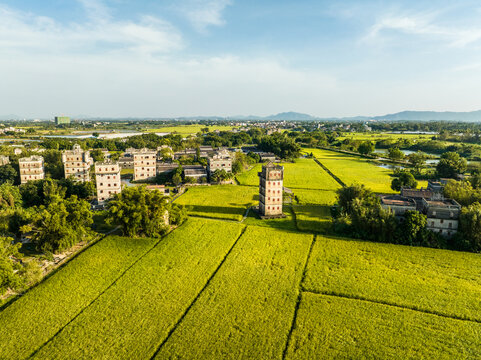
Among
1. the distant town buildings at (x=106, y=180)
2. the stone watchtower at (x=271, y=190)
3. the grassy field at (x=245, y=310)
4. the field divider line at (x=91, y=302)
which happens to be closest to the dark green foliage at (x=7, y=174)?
the distant town buildings at (x=106, y=180)

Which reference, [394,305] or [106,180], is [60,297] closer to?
[394,305]

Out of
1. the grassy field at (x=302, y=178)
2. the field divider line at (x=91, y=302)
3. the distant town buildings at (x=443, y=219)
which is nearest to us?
the field divider line at (x=91, y=302)

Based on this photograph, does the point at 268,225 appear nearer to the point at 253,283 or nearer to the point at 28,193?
the point at 253,283

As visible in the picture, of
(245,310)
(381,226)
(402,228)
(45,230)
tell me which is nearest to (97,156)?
(45,230)

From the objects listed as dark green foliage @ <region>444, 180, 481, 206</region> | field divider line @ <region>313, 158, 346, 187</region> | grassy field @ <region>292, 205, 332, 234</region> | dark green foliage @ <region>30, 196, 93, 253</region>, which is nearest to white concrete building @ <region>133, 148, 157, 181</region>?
dark green foliage @ <region>30, 196, 93, 253</region>

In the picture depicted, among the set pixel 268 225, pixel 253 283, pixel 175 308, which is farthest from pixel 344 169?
pixel 175 308

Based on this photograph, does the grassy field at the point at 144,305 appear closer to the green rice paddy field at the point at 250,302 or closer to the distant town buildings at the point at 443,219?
Result: the green rice paddy field at the point at 250,302
